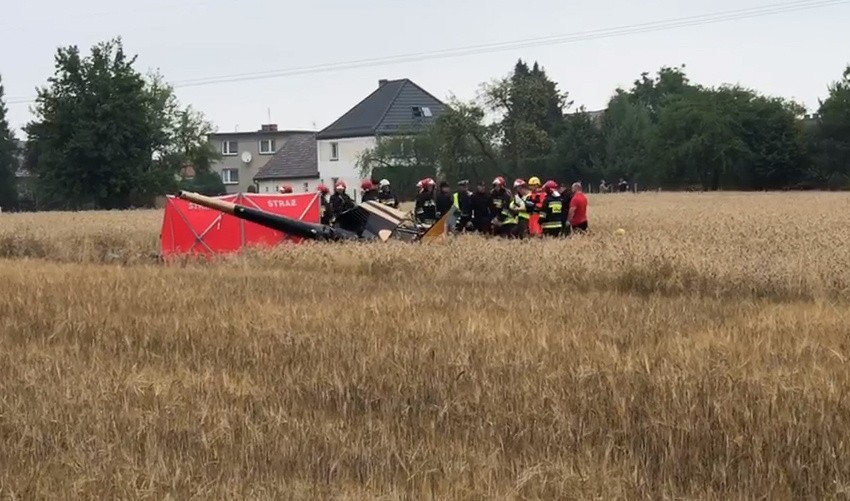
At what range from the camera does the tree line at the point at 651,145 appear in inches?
2464

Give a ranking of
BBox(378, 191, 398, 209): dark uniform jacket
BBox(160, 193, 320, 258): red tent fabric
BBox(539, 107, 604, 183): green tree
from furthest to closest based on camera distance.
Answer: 1. BBox(539, 107, 604, 183): green tree
2. BBox(378, 191, 398, 209): dark uniform jacket
3. BBox(160, 193, 320, 258): red tent fabric

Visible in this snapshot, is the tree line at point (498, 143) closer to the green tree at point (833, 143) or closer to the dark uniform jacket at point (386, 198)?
the green tree at point (833, 143)

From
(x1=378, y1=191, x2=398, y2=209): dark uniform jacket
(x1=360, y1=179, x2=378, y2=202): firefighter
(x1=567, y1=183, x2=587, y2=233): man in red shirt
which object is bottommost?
(x1=567, y1=183, x2=587, y2=233): man in red shirt

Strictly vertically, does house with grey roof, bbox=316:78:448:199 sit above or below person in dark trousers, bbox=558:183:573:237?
above

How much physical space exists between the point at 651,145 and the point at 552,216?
173 ft

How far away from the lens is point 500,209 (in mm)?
22562

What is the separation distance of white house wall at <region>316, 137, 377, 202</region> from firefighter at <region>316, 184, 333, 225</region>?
173 ft

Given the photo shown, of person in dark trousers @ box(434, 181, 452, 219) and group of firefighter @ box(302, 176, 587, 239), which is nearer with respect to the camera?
group of firefighter @ box(302, 176, 587, 239)

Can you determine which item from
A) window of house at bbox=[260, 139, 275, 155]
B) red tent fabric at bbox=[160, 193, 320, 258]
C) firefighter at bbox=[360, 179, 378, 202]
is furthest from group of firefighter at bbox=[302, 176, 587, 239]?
window of house at bbox=[260, 139, 275, 155]

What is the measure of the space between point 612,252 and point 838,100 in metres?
59.5

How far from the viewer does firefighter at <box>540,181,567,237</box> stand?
2155 centimetres

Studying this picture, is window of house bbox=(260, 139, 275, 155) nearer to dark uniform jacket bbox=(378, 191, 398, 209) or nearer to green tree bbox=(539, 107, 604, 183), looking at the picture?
green tree bbox=(539, 107, 604, 183)

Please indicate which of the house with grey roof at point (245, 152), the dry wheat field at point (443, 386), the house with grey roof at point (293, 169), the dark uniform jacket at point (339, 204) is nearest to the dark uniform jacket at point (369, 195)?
the dark uniform jacket at point (339, 204)

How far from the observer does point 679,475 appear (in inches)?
220
